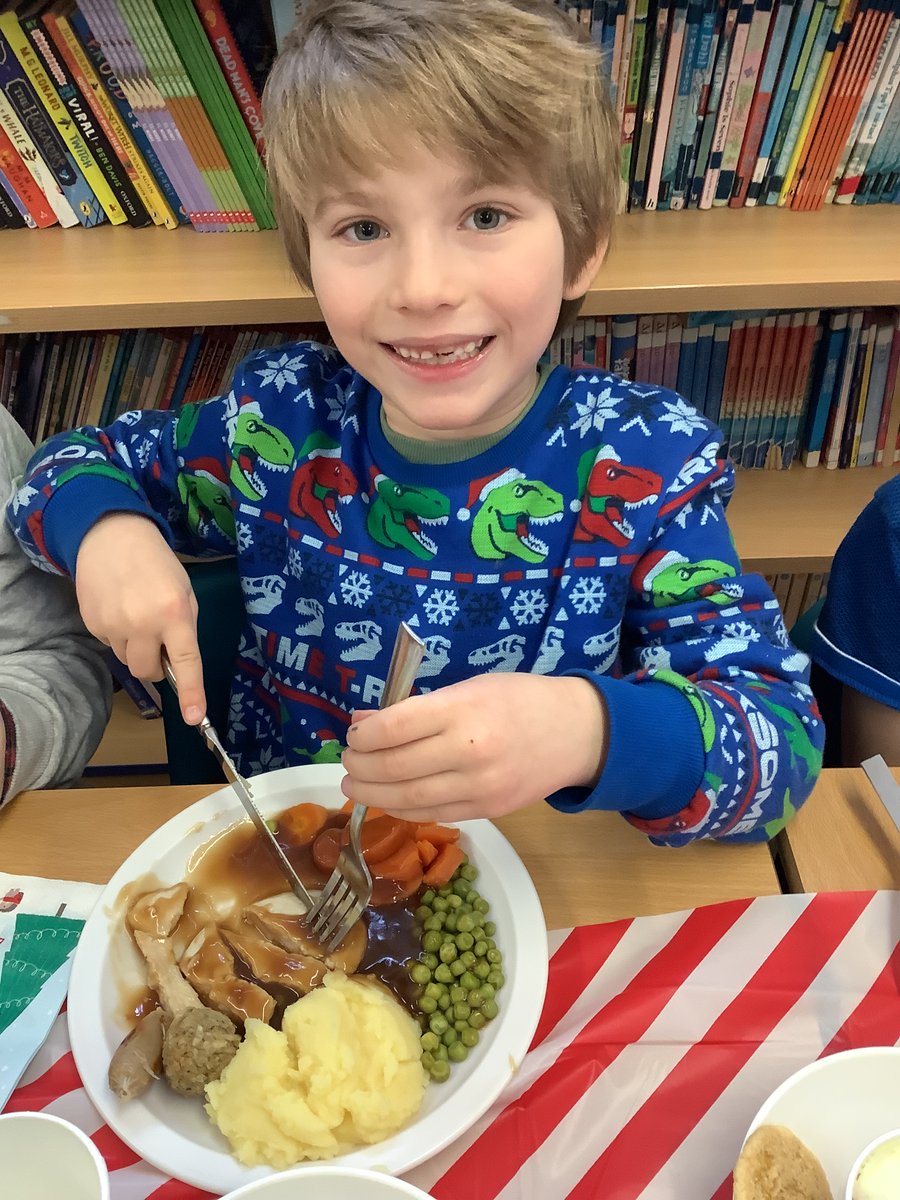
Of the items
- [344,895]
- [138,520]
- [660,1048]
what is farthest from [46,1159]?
[138,520]

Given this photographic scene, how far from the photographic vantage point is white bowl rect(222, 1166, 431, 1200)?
0.46 m

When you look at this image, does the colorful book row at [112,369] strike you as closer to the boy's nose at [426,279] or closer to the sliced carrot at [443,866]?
the boy's nose at [426,279]

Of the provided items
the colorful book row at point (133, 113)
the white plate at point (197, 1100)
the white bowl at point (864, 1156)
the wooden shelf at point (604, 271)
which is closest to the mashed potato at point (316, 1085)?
the white plate at point (197, 1100)

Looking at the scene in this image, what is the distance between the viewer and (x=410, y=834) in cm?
72

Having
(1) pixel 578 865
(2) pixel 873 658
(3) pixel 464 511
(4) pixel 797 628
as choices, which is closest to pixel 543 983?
(1) pixel 578 865

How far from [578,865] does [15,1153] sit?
42cm

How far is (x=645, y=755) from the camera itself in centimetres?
64

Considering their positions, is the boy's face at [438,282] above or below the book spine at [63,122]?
below

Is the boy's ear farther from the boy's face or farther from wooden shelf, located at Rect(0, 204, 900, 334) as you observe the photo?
wooden shelf, located at Rect(0, 204, 900, 334)

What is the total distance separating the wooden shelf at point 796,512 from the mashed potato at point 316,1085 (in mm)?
1108

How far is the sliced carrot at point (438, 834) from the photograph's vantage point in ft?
2.34

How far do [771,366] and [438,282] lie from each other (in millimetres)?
998

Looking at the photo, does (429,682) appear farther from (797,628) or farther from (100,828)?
(797,628)

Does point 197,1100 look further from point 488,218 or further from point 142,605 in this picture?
point 488,218
